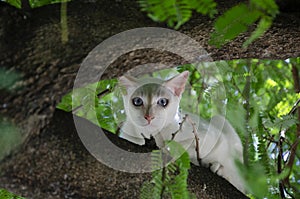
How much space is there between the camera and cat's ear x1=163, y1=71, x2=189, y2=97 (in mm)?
2701

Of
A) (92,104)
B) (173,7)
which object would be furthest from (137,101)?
(173,7)

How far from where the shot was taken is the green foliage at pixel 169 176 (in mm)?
1474

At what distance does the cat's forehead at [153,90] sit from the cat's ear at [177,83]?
3 cm

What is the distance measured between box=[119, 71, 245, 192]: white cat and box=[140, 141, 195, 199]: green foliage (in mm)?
752

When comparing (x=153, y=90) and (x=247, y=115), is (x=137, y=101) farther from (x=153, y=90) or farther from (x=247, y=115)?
(x=247, y=115)

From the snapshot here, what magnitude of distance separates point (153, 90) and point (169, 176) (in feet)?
4.38

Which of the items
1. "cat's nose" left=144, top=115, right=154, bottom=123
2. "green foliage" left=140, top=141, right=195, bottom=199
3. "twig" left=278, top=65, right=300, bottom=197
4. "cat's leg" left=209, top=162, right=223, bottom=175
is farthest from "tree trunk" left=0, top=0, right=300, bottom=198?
"cat's nose" left=144, top=115, right=154, bottom=123

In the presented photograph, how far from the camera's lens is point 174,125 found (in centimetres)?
274

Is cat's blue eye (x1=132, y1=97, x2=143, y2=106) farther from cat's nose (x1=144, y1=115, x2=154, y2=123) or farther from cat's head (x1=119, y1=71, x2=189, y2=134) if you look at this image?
cat's nose (x1=144, y1=115, x2=154, y2=123)

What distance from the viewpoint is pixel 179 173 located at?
1570 mm

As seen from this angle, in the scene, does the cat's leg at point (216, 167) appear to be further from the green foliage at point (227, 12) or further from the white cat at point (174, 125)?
the green foliage at point (227, 12)

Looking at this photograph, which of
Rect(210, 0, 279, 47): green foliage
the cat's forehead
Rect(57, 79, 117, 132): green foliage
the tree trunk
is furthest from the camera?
the cat's forehead

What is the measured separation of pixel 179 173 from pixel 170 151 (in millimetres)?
83

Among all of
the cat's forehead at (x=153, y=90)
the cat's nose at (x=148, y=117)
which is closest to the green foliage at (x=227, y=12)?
the cat's nose at (x=148, y=117)
